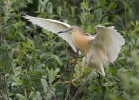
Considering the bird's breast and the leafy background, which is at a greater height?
the bird's breast

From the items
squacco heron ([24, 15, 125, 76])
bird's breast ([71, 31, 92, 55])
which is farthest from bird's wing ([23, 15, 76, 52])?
bird's breast ([71, 31, 92, 55])

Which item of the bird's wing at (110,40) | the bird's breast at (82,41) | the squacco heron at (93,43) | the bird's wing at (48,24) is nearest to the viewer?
the bird's wing at (110,40)

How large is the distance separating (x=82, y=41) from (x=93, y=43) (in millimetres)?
108

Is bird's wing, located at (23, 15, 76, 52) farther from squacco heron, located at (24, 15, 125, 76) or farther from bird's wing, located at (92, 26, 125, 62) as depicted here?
bird's wing, located at (92, 26, 125, 62)

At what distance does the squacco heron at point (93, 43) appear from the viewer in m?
3.78

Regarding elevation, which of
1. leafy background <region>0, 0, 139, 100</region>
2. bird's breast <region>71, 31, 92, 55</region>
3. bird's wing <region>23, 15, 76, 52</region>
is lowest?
leafy background <region>0, 0, 139, 100</region>

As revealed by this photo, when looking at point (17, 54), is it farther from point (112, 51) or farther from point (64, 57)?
point (112, 51)

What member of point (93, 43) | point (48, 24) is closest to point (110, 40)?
point (93, 43)

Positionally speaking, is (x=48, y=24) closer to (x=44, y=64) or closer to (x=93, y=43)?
(x=44, y=64)

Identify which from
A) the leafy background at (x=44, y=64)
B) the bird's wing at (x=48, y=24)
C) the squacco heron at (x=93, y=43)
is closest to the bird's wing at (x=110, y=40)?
the squacco heron at (x=93, y=43)

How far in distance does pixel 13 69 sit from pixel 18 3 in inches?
40.3

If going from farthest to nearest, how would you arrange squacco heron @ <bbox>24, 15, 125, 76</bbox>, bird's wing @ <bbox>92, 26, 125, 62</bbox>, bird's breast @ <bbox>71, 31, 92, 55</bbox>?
bird's breast @ <bbox>71, 31, 92, 55</bbox>, squacco heron @ <bbox>24, 15, 125, 76</bbox>, bird's wing @ <bbox>92, 26, 125, 62</bbox>

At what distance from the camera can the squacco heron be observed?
12.4ft

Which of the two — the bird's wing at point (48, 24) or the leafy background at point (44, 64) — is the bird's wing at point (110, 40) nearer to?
the leafy background at point (44, 64)
